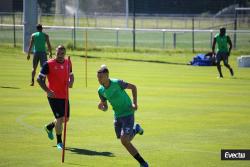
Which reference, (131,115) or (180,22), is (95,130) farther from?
(180,22)

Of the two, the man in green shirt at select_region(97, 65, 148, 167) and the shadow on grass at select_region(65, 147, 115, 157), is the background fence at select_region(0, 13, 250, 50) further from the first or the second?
the man in green shirt at select_region(97, 65, 148, 167)

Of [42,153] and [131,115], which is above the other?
[131,115]

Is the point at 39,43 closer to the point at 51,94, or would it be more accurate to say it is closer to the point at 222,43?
the point at 222,43

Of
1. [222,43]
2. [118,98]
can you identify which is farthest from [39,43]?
[118,98]

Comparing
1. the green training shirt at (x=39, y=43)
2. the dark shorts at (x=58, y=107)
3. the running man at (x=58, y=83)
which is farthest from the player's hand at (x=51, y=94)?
the green training shirt at (x=39, y=43)

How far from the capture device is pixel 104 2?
82062 mm

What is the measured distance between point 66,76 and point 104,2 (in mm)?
65905

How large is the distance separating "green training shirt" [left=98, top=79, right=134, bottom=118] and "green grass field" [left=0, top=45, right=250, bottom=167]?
133 cm

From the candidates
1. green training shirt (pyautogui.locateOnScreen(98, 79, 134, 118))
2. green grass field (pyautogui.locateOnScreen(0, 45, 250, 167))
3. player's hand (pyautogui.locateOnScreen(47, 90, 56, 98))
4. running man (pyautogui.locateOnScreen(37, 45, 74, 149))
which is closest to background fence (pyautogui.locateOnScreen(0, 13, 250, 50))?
green grass field (pyautogui.locateOnScreen(0, 45, 250, 167))

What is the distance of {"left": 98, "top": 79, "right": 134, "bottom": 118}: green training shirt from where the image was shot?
46.7 feet

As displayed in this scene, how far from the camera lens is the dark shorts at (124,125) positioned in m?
14.0

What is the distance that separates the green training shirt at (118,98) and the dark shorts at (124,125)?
0.08 m

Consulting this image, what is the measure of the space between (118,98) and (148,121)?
664 centimetres

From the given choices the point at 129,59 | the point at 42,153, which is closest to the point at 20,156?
the point at 42,153
